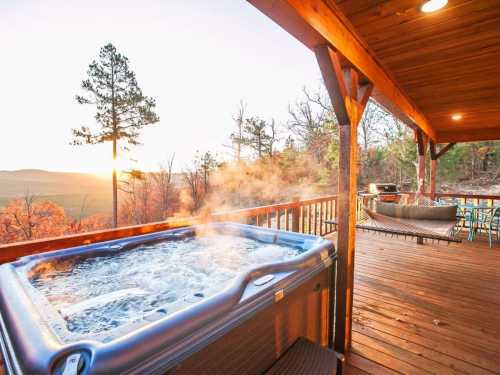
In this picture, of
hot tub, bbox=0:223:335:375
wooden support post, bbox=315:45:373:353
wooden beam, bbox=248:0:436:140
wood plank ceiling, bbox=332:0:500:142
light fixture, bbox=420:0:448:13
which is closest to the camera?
hot tub, bbox=0:223:335:375

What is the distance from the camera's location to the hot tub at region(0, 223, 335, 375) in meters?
0.87

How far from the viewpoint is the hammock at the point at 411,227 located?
3014 mm

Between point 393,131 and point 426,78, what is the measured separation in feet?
39.6

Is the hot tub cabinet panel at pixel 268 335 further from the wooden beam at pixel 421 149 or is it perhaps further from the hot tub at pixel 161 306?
the wooden beam at pixel 421 149

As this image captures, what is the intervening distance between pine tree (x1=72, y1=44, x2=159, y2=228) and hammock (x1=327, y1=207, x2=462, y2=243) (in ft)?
31.3

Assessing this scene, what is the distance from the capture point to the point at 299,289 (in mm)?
1555

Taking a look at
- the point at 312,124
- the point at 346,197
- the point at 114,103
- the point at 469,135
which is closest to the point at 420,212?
the point at 346,197

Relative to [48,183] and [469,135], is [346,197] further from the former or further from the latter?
[48,183]

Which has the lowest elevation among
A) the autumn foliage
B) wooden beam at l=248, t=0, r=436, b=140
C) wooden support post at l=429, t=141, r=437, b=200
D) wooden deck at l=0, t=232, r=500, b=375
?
the autumn foliage

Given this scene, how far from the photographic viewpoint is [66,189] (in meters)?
12.3

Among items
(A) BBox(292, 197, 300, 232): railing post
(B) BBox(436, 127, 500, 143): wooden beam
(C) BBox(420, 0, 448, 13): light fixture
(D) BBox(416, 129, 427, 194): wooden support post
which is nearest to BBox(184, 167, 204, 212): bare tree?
(A) BBox(292, 197, 300, 232): railing post

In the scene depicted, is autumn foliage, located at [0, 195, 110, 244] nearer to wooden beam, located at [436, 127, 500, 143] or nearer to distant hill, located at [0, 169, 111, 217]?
distant hill, located at [0, 169, 111, 217]

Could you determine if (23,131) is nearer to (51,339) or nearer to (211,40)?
(211,40)

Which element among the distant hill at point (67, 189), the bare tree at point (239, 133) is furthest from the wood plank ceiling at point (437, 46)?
the distant hill at point (67, 189)
